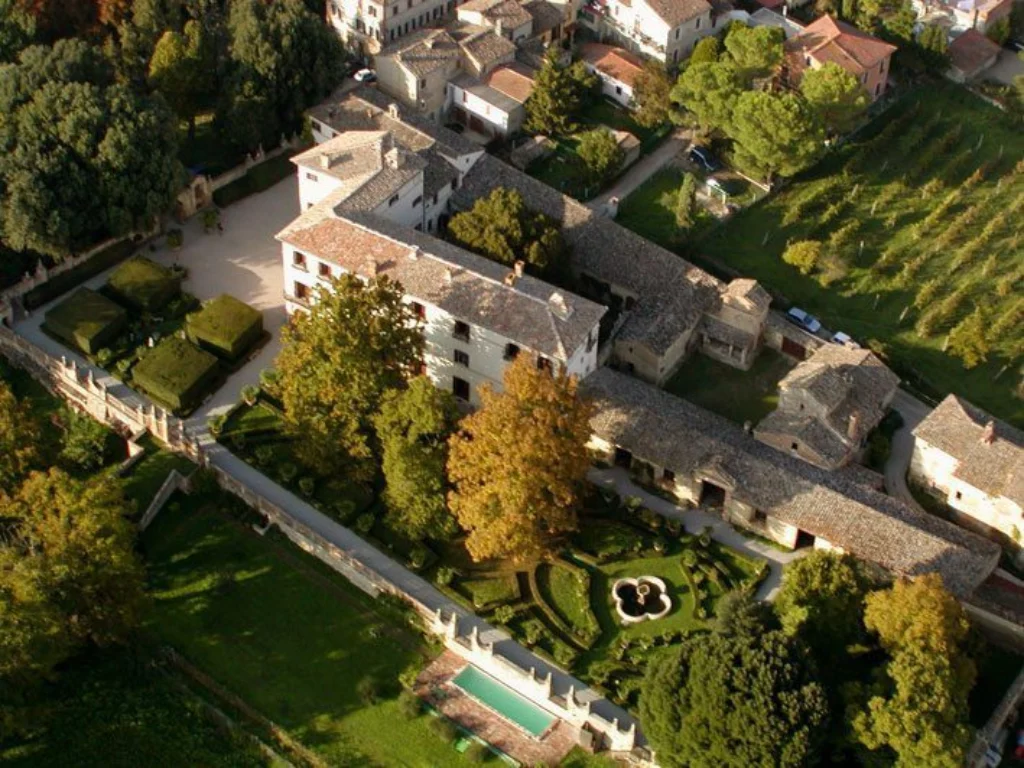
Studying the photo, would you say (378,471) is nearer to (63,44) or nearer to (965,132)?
(63,44)

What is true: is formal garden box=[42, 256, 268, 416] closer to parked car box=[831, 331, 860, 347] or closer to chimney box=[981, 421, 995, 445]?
parked car box=[831, 331, 860, 347]

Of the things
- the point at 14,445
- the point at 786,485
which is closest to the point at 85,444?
the point at 14,445

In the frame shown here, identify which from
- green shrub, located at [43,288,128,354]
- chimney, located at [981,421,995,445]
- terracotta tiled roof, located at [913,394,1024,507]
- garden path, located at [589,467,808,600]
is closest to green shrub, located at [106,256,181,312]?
green shrub, located at [43,288,128,354]

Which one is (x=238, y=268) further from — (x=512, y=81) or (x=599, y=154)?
(x=512, y=81)

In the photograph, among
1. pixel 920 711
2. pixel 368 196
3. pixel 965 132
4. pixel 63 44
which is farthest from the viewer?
pixel 965 132

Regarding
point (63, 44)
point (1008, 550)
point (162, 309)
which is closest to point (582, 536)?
point (1008, 550)

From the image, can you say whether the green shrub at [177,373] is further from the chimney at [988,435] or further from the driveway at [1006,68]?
the driveway at [1006,68]

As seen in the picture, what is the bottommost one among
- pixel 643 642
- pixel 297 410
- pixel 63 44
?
pixel 643 642
